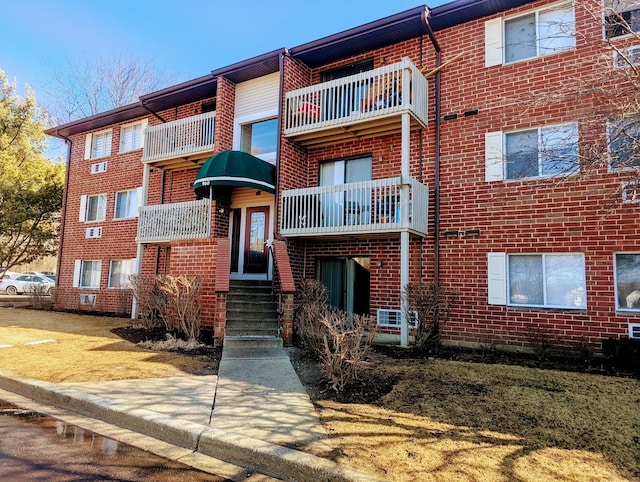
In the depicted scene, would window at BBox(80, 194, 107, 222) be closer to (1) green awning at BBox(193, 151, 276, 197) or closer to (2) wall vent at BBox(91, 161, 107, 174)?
(2) wall vent at BBox(91, 161, 107, 174)

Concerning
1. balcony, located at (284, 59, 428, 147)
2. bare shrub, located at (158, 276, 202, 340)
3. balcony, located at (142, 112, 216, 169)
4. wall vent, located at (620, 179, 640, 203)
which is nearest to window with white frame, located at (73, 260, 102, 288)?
balcony, located at (142, 112, 216, 169)

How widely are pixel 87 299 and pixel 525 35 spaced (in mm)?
17600

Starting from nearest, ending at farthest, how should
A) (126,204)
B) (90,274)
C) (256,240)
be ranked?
(256,240) < (126,204) < (90,274)

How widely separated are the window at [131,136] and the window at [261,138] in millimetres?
5710

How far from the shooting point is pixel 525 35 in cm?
980

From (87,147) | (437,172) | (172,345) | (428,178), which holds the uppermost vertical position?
(87,147)

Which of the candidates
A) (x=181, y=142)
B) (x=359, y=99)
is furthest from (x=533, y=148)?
(x=181, y=142)

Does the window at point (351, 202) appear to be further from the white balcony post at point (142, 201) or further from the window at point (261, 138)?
the white balcony post at point (142, 201)

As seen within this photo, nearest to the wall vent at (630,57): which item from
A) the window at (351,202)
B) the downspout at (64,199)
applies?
the window at (351,202)

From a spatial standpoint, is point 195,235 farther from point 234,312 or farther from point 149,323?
point 234,312

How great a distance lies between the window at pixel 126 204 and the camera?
53.5ft

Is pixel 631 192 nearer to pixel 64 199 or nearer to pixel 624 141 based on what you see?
pixel 624 141

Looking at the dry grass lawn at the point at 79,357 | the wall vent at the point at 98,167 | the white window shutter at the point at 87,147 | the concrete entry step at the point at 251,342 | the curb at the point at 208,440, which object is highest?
the white window shutter at the point at 87,147

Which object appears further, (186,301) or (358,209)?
(358,209)
